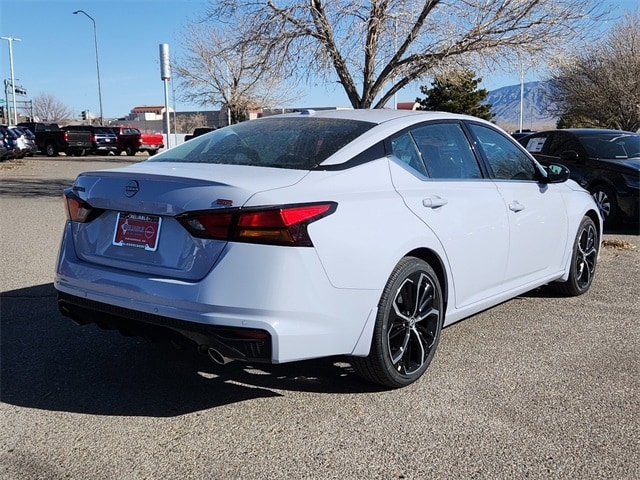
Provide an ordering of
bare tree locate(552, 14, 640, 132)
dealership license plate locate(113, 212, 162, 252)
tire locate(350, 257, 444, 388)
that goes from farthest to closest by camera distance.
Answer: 1. bare tree locate(552, 14, 640, 132)
2. tire locate(350, 257, 444, 388)
3. dealership license plate locate(113, 212, 162, 252)

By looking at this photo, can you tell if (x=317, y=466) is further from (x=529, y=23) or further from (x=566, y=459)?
(x=529, y=23)

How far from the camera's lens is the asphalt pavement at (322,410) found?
299 centimetres

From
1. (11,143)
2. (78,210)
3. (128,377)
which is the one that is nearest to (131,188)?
(78,210)

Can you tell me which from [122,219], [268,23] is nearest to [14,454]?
[122,219]

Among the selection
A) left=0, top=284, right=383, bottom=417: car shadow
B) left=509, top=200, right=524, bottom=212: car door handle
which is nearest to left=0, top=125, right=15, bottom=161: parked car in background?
left=0, top=284, right=383, bottom=417: car shadow

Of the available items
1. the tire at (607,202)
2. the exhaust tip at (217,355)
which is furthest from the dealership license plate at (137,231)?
the tire at (607,202)

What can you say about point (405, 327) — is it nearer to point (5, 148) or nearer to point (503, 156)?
point (503, 156)

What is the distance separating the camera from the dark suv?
3650 cm

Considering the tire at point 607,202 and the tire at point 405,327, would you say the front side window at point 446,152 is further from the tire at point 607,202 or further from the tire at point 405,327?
the tire at point 607,202

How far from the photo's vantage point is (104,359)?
4.30m

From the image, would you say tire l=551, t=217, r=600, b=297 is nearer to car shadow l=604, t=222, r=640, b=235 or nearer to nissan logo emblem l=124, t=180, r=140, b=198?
nissan logo emblem l=124, t=180, r=140, b=198

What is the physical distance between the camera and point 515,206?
481 centimetres

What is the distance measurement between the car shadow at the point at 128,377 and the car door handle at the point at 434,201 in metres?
1.06

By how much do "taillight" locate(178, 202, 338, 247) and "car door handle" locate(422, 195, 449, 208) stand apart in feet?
3.30
